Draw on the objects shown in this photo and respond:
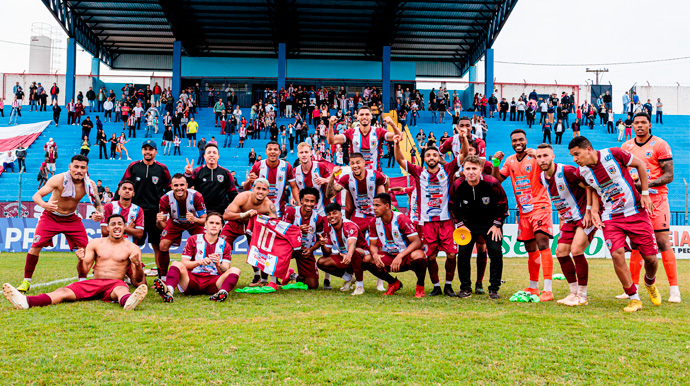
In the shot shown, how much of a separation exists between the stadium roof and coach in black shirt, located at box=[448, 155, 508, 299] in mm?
26619

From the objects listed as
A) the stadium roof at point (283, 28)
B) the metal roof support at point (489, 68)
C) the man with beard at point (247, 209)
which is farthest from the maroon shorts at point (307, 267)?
the metal roof support at point (489, 68)

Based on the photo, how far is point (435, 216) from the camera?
8.54 metres

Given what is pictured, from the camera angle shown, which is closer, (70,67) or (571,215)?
(571,215)

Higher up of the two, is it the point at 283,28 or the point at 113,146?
the point at 283,28

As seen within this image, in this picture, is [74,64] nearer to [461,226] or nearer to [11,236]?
[11,236]

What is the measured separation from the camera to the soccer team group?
7.17 m

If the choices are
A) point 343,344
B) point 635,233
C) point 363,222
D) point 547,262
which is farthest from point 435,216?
point 343,344

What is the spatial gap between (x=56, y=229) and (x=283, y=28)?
97.6 ft

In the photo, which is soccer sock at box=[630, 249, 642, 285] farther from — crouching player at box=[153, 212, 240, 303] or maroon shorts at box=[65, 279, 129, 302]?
maroon shorts at box=[65, 279, 129, 302]

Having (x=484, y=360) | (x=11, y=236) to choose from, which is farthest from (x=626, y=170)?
(x=11, y=236)

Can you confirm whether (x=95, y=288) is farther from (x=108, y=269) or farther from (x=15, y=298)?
(x=15, y=298)

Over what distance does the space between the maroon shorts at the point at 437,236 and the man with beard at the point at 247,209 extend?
2652mm

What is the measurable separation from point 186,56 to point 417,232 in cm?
3754

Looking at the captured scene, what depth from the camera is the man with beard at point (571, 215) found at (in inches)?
290
